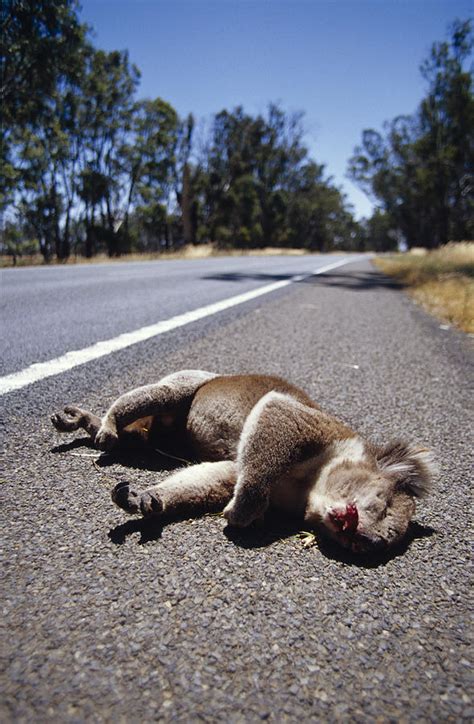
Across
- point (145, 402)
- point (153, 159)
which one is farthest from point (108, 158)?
point (145, 402)

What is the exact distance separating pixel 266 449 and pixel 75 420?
115cm

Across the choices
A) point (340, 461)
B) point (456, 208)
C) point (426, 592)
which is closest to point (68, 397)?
point (340, 461)

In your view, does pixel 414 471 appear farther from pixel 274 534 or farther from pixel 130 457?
pixel 130 457

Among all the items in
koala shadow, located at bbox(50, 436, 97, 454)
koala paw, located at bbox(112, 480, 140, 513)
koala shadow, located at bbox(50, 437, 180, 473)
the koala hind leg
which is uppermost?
the koala hind leg

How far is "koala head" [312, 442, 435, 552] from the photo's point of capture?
212 centimetres

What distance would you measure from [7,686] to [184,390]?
2050 millimetres

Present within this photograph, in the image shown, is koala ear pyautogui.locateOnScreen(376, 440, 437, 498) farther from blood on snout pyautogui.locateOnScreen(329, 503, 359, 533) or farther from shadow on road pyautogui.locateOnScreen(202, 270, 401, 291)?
shadow on road pyautogui.locateOnScreen(202, 270, 401, 291)

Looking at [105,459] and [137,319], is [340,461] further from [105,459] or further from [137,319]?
[137,319]

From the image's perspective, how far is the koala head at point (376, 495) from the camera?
6.96 feet

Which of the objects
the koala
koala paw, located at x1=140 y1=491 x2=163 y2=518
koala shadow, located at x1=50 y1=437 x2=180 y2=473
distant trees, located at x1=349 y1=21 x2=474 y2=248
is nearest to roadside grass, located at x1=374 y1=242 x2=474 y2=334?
the koala

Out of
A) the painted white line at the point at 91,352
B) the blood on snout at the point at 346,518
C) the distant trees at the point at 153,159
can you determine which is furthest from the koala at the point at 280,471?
the distant trees at the point at 153,159

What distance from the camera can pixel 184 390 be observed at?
3229 millimetres

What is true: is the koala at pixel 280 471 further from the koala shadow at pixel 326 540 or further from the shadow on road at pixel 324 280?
the shadow on road at pixel 324 280

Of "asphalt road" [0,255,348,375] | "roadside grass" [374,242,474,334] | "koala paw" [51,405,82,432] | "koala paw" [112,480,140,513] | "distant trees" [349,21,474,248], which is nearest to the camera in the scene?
"koala paw" [112,480,140,513]
